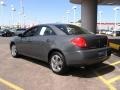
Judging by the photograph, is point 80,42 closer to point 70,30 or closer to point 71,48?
point 71,48

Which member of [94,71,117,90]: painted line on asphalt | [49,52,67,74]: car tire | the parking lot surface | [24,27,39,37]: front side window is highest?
[24,27,39,37]: front side window

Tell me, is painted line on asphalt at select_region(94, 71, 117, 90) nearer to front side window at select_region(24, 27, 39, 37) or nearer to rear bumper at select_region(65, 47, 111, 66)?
rear bumper at select_region(65, 47, 111, 66)

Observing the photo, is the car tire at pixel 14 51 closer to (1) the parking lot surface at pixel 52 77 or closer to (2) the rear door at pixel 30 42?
(2) the rear door at pixel 30 42

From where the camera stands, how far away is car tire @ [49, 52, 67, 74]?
8398mm

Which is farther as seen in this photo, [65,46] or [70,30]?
[70,30]

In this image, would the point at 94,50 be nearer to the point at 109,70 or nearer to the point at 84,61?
the point at 84,61

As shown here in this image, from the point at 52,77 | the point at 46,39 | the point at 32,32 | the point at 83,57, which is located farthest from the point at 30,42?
the point at 83,57

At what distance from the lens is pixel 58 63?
8.59m

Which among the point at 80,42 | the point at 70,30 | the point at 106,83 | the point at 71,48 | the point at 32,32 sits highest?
the point at 70,30

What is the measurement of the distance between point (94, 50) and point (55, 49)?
1.25m

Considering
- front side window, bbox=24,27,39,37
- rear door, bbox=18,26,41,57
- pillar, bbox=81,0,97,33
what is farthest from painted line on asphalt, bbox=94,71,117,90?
pillar, bbox=81,0,97,33

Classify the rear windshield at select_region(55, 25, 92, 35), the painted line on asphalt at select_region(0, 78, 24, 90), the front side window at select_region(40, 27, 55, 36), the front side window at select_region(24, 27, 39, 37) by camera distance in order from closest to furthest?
the painted line on asphalt at select_region(0, 78, 24, 90) → the rear windshield at select_region(55, 25, 92, 35) → the front side window at select_region(40, 27, 55, 36) → the front side window at select_region(24, 27, 39, 37)

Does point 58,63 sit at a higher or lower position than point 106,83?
higher

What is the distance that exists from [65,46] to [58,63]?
65 cm
